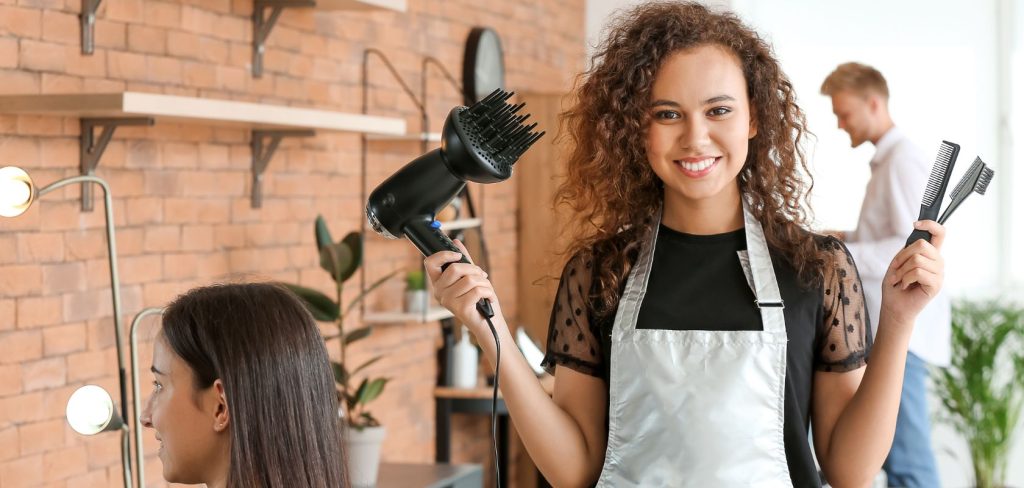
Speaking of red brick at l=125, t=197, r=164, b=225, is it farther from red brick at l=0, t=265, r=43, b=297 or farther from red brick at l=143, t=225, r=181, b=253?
red brick at l=0, t=265, r=43, b=297

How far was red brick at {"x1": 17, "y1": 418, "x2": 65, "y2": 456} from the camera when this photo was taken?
7.87ft

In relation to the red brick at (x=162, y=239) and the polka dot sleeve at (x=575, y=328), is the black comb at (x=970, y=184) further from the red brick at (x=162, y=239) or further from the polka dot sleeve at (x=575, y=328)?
the red brick at (x=162, y=239)

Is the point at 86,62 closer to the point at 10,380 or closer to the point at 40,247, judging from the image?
the point at 40,247

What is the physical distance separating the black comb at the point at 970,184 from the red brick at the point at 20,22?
173 centimetres

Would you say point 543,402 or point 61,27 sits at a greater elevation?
point 61,27

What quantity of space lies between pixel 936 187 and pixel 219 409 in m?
0.91

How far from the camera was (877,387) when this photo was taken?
1.57 metres

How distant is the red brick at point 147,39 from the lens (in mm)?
2648

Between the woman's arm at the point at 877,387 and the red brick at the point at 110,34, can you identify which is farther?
the red brick at the point at 110,34

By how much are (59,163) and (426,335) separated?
1943 millimetres

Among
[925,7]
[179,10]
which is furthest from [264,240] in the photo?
[925,7]

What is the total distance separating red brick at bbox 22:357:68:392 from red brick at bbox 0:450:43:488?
142 mm

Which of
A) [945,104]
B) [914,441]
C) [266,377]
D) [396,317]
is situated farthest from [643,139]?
[945,104]

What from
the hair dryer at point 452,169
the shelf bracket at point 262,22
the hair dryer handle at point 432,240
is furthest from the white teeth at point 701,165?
the shelf bracket at point 262,22
